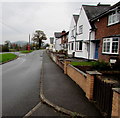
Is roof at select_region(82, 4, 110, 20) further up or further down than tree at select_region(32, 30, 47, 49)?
further down

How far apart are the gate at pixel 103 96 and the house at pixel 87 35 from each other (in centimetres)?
1122

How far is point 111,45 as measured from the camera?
11.3 meters

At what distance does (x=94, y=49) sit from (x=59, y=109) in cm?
1283

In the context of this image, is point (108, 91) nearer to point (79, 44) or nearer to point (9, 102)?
point (9, 102)

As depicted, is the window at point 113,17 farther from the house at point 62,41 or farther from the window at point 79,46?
the house at point 62,41

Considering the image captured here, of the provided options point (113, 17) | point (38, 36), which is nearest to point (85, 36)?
point (113, 17)

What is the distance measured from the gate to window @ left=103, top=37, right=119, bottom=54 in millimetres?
8247

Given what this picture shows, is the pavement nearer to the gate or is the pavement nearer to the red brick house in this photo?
the gate

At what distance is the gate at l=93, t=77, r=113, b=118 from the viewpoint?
10.6 ft

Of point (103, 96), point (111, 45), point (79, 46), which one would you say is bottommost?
point (103, 96)

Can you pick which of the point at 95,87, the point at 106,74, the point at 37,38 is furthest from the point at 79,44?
the point at 37,38

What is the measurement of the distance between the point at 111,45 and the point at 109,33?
1.44 metres

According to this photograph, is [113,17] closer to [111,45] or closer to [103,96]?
[111,45]

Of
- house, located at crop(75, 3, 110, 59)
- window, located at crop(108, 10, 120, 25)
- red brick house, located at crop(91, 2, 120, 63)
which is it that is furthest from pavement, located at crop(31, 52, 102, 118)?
house, located at crop(75, 3, 110, 59)
